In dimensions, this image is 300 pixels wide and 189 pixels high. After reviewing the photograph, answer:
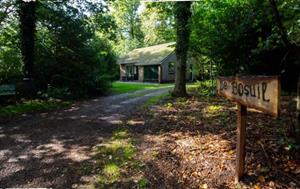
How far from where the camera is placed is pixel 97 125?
8.36 metres

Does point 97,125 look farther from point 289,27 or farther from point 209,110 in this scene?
point 289,27

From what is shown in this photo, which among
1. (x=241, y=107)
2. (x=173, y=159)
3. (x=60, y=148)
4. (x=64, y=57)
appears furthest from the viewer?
(x=64, y=57)

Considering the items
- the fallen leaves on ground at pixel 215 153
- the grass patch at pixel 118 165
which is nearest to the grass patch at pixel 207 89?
the fallen leaves on ground at pixel 215 153

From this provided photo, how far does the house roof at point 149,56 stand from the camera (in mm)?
31331

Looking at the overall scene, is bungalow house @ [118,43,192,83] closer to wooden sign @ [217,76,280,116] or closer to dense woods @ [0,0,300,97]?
dense woods @ [0,0,300,97]

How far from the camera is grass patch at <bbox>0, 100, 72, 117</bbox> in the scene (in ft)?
35.4

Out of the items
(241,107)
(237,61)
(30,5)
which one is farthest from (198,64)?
(241,107)

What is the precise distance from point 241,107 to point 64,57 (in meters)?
13.6

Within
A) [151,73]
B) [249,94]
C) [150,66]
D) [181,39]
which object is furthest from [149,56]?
[249,94]

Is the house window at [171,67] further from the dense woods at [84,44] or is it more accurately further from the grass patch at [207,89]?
the grass patch at [207,89]

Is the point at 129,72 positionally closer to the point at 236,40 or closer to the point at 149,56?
the point at 149,56

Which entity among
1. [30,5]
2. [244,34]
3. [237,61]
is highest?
[30,5]

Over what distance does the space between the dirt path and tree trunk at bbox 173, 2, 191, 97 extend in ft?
13.4

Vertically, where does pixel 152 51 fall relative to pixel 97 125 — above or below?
above
